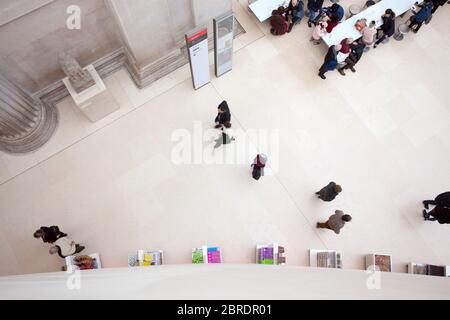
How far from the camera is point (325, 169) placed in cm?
720

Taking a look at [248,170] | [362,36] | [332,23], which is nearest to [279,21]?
[332,23]

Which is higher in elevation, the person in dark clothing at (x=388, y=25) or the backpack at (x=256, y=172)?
the person in dark clothing at (x=388, y=25)

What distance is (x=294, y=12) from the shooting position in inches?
324

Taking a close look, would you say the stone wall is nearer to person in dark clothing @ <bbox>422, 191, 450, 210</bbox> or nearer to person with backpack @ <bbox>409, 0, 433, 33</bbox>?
person with backpack @ <bbox>409, 0, 433, 33</bbox>

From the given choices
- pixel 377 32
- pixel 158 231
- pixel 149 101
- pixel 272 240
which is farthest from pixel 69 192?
pixel 377 32

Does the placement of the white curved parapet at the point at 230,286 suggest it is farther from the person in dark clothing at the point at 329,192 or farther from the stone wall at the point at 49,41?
the stone wall at the point at 49,41

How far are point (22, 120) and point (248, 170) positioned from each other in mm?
A: 4728

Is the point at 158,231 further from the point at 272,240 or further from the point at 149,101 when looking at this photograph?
the point at 149,101

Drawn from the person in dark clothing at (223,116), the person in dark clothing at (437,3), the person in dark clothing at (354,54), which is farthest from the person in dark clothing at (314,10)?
the person in dark clothing at (223,116)

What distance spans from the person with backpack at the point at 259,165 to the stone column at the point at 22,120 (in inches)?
179

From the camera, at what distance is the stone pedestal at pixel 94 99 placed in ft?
21.4

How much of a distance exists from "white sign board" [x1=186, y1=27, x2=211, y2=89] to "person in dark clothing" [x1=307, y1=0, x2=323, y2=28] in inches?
129

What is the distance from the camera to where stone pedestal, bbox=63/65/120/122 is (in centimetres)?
652
